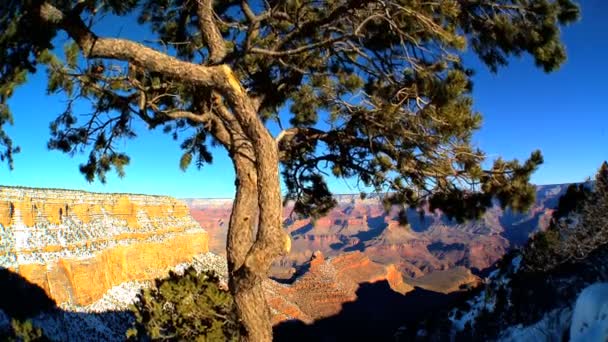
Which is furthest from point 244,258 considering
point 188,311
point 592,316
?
point 592,316

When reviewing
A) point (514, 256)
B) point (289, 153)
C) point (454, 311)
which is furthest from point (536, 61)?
point (454, 311)

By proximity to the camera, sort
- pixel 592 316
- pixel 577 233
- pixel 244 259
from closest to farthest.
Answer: pixel 244 259
pixel 592 316
pixel 577 233

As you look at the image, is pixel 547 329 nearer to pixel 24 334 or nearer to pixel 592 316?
pixel 592 316

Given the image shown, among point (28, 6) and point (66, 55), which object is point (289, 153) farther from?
point (28, 6)

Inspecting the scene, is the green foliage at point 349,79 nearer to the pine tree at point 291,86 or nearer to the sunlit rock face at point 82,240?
the pine tree at point 291,86

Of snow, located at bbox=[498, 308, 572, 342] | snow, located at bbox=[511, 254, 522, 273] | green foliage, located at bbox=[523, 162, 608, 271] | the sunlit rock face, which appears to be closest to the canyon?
the sunlit rock face

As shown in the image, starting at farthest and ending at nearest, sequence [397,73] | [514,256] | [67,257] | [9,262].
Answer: [67,257] < [514,256] < [9,262] < [397,73]
